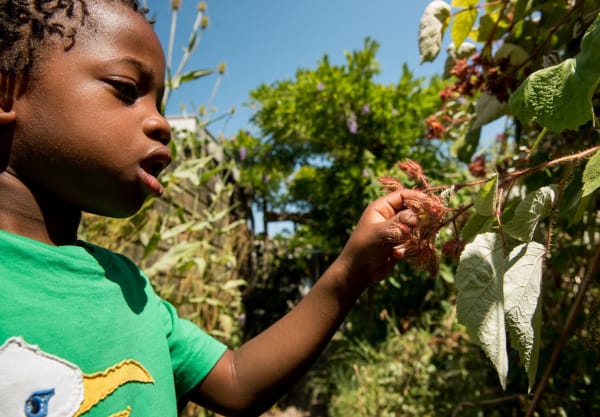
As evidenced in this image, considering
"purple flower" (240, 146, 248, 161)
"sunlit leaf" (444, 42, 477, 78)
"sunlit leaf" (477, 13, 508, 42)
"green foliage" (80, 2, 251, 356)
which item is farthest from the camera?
"purple flower" (240, 146, 248, 161)

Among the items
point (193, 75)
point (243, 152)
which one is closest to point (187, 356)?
point (193, 75)

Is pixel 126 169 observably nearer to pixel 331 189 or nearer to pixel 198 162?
pixel 198 162

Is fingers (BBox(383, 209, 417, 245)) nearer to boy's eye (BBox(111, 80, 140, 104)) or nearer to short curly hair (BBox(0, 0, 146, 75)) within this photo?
boy's eye (BBox(111, 80, 140, 104))

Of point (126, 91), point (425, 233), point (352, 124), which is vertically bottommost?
point (425, 233)

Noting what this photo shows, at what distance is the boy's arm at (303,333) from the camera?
726 mm

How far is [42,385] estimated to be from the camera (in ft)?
1.85

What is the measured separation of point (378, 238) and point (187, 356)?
43cm

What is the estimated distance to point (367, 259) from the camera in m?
0.74

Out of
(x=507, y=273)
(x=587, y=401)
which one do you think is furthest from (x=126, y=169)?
(x=587, y=401)

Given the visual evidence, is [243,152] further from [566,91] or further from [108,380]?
[566,91]

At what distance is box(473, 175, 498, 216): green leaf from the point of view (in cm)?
54

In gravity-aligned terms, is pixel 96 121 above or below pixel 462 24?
below

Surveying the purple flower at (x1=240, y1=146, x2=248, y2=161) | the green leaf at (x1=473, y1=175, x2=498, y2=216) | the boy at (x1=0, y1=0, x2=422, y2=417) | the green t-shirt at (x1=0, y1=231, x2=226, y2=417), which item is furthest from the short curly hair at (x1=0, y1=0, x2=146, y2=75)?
the purple flower at (x1=240, y1=146, x2=248, y2=161)

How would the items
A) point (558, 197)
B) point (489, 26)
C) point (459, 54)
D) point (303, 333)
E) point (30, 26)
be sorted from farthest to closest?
point (459, 54), point (489, 26), point (303, 333), point (30, 26), point (558, 197)
